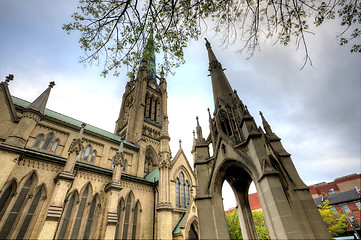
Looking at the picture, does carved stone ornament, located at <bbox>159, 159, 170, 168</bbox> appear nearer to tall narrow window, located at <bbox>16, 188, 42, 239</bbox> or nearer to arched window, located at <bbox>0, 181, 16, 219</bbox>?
tall narrow window, located at <bbox>16, 188, 42, 239</bbox>

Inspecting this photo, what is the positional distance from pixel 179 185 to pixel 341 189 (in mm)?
50708

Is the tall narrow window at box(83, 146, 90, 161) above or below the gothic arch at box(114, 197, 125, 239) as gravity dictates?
above

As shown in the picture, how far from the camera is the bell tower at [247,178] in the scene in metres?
5.02

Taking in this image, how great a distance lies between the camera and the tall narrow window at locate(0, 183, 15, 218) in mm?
10297

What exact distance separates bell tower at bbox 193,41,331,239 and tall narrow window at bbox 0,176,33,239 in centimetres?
1187

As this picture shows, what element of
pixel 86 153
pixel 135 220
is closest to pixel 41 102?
pixel 86 153

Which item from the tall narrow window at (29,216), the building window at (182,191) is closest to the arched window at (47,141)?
the tall narrow window at (29,216)

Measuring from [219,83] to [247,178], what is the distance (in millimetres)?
5236

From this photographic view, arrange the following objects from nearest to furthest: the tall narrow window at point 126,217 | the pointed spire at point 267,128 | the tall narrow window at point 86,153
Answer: the pointed spire at point 267,128, the tall narrow window at point 126,217, the tall narrow window at point 86,153

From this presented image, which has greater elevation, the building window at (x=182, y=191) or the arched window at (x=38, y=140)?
the arched window at (x=38, y=140)

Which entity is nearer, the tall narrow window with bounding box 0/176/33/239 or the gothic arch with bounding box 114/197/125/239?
the tall narrow window with bounding box 0/176/33/239

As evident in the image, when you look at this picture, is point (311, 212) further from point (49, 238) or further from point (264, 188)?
point (49, 238)

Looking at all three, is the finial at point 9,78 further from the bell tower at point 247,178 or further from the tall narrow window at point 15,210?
the bell tower at point 247,178

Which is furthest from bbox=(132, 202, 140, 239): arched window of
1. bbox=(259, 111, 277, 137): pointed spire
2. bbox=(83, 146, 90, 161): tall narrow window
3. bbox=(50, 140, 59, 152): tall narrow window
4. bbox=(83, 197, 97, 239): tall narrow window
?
bbox=(259, 111, 277, 137): pointed spire
